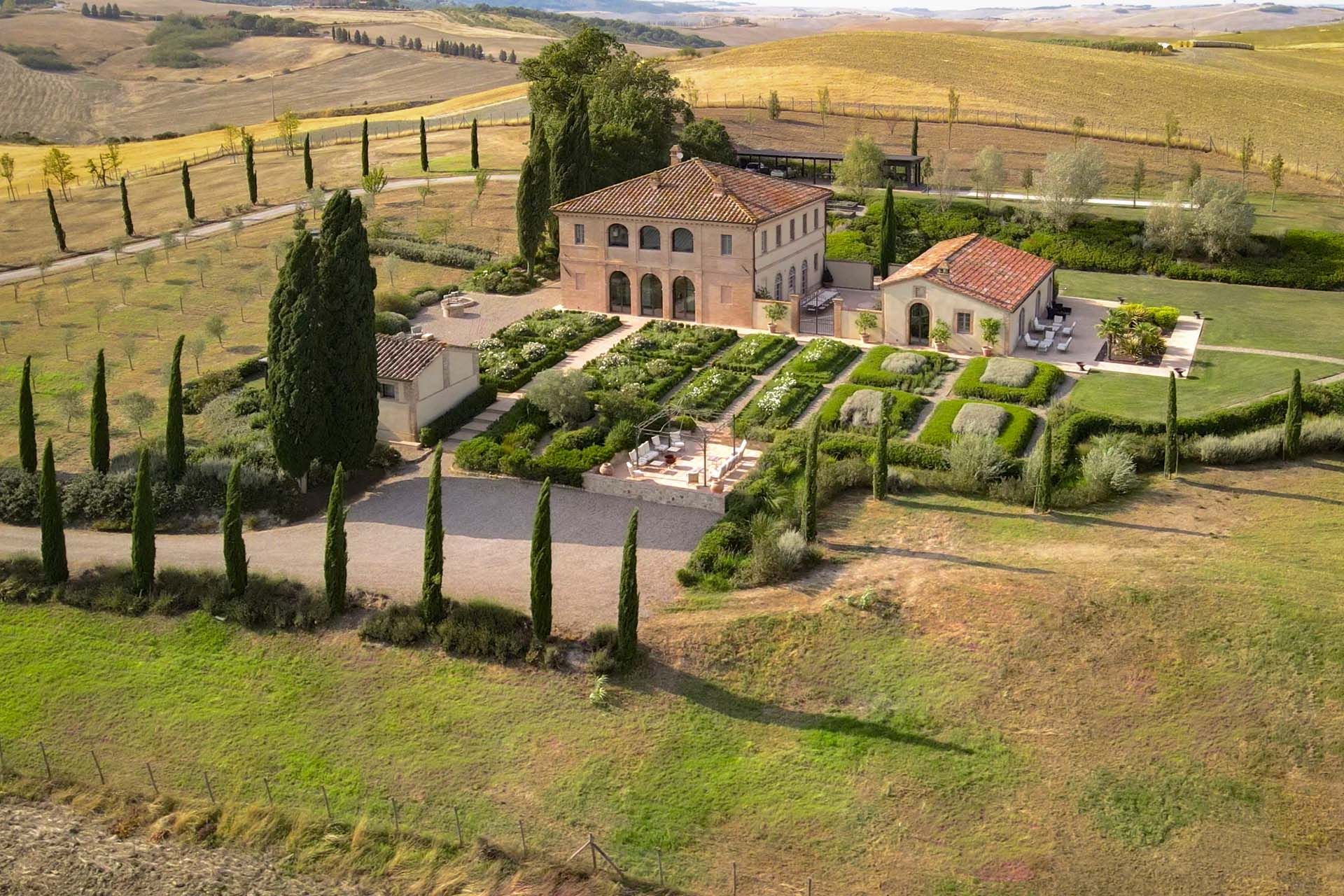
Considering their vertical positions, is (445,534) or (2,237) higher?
(2,237)

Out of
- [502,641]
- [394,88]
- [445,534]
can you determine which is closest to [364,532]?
[445,534]

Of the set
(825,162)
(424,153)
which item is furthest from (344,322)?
(825,162)

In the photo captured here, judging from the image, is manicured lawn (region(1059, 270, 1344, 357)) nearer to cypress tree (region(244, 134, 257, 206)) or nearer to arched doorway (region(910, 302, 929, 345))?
arched doorway (region(910, 302, 929, 345))

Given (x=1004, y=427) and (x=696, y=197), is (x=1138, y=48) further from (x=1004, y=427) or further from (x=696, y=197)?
(x=1004, y=427)

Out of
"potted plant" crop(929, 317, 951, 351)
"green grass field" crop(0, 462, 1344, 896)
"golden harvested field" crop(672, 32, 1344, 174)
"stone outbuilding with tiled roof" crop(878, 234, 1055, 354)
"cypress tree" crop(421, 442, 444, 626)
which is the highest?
"golden harvested field" crop(672, 32, 1344, 174)

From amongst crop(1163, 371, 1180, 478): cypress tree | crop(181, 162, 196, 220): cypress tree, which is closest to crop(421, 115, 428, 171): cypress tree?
crop(181, 162, 196, 220): cypress tree

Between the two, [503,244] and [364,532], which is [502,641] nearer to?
[364,532]

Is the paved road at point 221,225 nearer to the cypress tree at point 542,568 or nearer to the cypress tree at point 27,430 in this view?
the cypress tree at point 27,430
